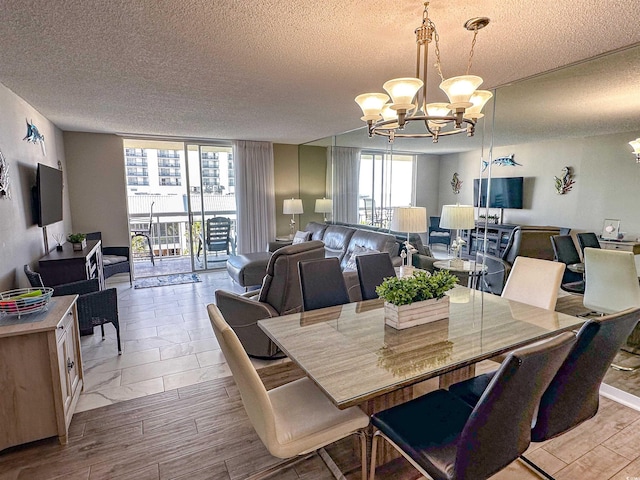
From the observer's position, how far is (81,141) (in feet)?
18.3

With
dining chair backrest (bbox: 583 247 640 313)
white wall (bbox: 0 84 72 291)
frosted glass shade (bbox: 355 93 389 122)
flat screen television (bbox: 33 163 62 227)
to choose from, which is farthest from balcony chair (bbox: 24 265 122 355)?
dining chair backrest (bbox: 583 247 640 313)

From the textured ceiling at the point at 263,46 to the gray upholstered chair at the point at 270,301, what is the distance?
148 centimetres

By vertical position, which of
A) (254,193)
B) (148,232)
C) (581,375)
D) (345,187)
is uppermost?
(345,187)

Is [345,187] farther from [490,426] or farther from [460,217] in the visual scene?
[490,426]

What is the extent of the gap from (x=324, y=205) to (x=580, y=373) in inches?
221

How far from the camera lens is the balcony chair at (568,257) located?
3.17m

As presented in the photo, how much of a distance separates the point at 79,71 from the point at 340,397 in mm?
3148

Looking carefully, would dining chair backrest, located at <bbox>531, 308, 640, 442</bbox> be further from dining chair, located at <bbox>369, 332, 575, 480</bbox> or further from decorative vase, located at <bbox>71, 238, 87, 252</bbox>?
decorative vase, located at <bbox>71, 238, 87, 252</bbox>

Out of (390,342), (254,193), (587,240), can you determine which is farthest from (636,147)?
(254,193)

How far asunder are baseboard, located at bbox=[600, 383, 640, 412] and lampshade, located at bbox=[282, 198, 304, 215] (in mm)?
5131

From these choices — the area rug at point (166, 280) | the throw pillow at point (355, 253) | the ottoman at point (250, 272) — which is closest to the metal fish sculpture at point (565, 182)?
the throw pillow at point (355, 253)

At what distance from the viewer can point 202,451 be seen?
6.69 feet

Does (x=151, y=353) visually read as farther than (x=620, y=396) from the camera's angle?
Yes

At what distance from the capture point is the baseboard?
8.00ft
